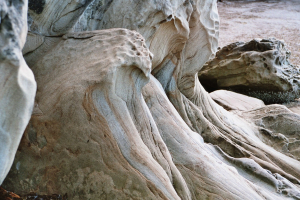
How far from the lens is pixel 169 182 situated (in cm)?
101

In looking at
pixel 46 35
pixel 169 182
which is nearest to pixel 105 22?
pixel 46 35

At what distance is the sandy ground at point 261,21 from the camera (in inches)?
159

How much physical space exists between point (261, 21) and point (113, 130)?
13.3 ft

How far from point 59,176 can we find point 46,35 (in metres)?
0.49

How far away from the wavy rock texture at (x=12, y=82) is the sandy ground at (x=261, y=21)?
3.24 m

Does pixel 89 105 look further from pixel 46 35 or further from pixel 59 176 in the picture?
pixel 46 35

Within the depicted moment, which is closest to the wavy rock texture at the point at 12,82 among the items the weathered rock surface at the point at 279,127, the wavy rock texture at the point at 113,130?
the wavy rock texture at the point at 113,130

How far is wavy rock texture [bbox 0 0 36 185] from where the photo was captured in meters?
0.64

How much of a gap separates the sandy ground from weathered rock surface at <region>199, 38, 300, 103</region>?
0.74 m

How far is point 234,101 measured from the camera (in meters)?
2.66

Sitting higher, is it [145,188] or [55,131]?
[55,131]

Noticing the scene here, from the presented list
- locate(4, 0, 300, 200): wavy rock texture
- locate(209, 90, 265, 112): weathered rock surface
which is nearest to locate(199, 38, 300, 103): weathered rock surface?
locate(209, 90, 265, 112): weathered rock surface

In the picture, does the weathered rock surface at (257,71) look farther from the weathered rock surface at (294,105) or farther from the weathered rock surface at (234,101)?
the weathered rock surface at (234,101)

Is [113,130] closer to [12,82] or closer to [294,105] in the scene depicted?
[12,82]
